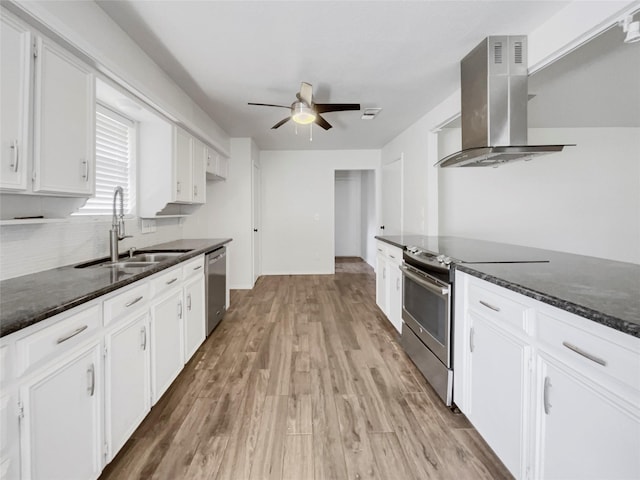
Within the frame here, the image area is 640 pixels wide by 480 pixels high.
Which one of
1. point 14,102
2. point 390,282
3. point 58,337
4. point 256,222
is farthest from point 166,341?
point 256,222

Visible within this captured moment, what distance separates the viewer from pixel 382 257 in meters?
3.52

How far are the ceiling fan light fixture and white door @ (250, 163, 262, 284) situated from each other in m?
2.45

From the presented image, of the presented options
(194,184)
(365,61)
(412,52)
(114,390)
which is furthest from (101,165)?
(412,52)

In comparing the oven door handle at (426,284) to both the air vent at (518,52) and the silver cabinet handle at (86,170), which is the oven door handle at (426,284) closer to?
the air vent at (518,52)

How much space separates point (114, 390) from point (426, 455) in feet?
5.26

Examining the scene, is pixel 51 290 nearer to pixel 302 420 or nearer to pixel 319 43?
pixel 302 420

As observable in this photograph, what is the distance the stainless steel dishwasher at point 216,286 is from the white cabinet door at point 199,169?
27.3 inches

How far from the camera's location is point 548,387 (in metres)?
1.10

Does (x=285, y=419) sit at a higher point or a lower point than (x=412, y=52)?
lower

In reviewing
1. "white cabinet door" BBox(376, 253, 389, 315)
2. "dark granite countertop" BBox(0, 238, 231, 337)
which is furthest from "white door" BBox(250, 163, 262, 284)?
"dark granite countertop" BBox(0, 238, 231, 337)

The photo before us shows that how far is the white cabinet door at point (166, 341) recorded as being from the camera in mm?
1819

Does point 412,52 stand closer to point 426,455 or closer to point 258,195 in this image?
point 426,455

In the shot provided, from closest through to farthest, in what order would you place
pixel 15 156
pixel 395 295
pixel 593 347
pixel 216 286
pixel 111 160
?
pixel 593 347 < pixel 15 156 < pixel 111 160 < pixel 395 295 < pixel 216 286

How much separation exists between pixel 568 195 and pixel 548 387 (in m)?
4.16
